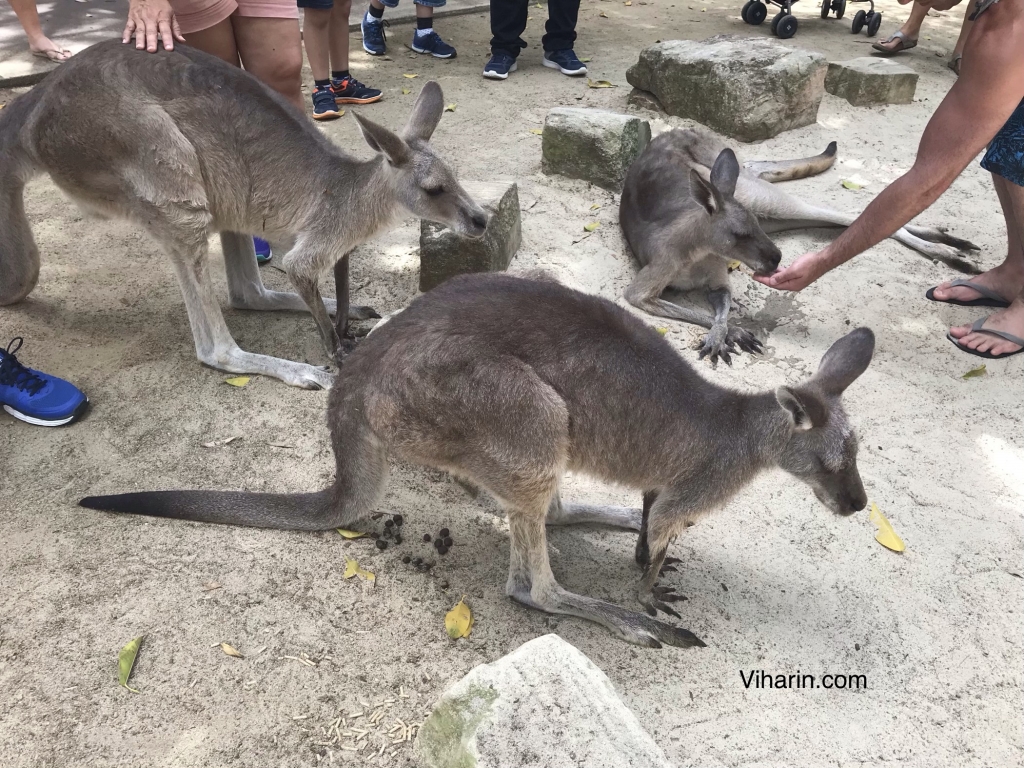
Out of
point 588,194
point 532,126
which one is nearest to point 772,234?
point 588,194

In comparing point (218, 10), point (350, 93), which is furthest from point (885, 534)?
point (350, 93)

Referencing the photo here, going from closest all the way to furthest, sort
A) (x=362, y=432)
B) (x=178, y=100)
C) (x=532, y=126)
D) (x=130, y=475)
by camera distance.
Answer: (x=362, y=432) → (x=130, y=475) → (x=178, y=100) → (x=532, y=126)

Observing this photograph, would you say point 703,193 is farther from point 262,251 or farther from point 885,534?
point 262,251

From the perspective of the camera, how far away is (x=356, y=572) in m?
2.73

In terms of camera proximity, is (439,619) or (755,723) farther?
(439,619)

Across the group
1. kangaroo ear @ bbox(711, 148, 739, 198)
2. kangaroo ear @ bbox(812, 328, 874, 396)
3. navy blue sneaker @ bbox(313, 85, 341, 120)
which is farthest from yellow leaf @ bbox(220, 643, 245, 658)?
navy blue sneaker @ bbox(313, 85, 341, 120)

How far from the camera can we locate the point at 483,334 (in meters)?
2.43

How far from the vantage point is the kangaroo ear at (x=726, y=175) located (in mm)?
4379

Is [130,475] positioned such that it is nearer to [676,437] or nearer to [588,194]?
[676,437]

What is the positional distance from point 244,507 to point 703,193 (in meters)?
2.94

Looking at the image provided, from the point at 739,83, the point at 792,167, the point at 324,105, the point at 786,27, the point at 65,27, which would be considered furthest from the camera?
the point at 786,27

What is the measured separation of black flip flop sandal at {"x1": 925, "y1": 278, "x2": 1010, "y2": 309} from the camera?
14.3 feet

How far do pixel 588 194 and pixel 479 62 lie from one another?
3.02 metres

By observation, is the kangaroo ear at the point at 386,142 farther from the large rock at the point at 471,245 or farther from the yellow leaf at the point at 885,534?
the yellow leaf at the point at 885,534
